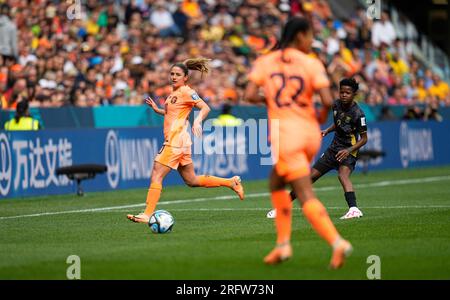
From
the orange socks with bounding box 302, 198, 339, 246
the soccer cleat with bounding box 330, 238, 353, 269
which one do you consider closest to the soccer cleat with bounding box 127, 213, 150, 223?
the orange socks with bounding box 302, 198, 339, 246

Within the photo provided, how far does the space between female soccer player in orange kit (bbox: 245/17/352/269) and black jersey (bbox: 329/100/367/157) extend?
6102 millimetres

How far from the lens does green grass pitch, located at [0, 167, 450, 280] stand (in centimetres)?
1166

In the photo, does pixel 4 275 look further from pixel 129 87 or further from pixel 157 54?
pixel 157 54

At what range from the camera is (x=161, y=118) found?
28.0 metres

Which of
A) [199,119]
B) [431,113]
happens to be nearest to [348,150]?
[199,119]

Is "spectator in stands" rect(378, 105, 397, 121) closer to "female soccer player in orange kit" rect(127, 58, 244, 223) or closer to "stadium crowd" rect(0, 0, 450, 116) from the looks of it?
"stadium crowd" rect(0, 0, 450, 116)

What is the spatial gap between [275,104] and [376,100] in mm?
25840

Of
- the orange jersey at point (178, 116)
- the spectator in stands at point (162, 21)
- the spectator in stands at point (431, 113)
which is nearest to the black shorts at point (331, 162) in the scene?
the orange jersey at point (178, 116)

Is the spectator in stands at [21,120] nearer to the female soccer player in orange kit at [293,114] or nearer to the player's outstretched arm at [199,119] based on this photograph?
the player's outstretched arm at [199,119]

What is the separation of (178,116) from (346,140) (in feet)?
8.95

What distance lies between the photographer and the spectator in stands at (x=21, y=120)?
23.0 m
